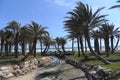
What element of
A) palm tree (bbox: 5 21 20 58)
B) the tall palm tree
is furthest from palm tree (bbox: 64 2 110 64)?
palm tree (bbox: 5 21 20 58)

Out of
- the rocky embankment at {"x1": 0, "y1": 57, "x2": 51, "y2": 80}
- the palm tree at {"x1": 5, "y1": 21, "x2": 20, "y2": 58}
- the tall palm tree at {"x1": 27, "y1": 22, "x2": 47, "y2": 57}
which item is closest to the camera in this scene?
the rocky embankment at {"x1": 0, "y1": 57, "x2": 51, "y2": 80}

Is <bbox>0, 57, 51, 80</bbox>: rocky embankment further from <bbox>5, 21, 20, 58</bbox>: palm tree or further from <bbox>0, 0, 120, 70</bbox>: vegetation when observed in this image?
<bbox>5, 21, 20, 58</bbox>: palm tree

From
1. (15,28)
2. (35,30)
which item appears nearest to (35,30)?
(35,30)

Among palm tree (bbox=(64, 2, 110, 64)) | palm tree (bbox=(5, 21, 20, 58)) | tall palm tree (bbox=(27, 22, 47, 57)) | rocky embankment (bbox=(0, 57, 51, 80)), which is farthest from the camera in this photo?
palm tree (bbox=(5, 21, 20, 58))

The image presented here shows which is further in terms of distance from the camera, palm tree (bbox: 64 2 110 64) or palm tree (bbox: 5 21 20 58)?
palm tree (bbox: 5 21 20 58)

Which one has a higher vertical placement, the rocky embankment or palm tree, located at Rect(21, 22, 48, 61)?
palm tree, located at Rect(21, 22, 48, 61)

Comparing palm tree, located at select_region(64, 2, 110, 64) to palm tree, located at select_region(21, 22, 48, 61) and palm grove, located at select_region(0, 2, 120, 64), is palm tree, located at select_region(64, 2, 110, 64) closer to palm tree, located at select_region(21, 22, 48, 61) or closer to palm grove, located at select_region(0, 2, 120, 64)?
palm grove, located at select_region(0, 2, 120, 64)

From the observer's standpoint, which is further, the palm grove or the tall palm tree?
the tall palm tree

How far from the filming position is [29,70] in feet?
126

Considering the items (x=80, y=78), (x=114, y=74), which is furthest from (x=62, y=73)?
(x=114, y=74)

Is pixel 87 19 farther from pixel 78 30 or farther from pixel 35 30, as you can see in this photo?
pixel 35 30

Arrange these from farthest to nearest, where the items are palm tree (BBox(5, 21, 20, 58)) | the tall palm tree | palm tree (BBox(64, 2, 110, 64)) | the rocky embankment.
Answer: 1. palm tree (BBox(5, 21, 20, 58))
2. the tall palm tree
3. palm tree (BBox(64, 2, 110, 64))
4. the rocky embankment

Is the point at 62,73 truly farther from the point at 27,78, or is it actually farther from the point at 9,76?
the point at 9,76

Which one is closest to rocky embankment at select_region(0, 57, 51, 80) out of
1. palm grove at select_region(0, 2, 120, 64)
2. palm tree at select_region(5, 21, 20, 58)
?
palm grove at select_region(0, 2, 120, 64)
